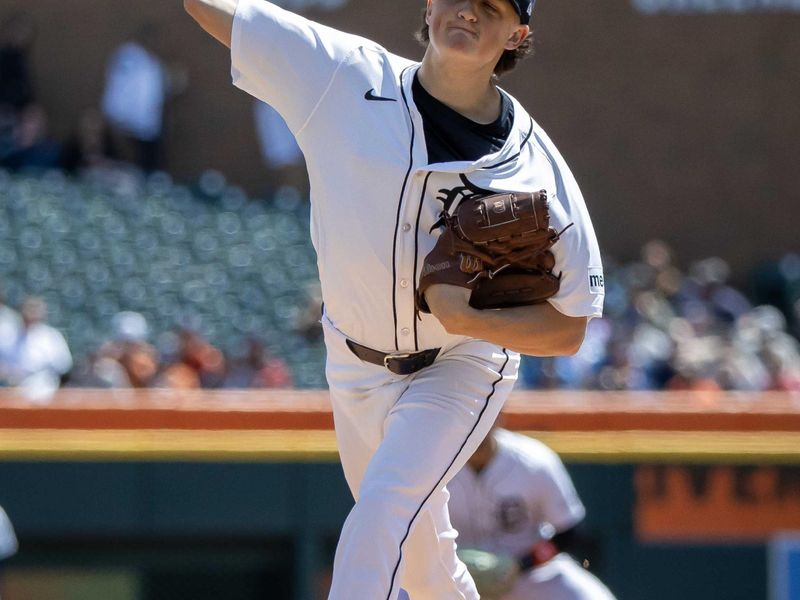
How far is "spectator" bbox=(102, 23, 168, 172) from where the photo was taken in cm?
1389

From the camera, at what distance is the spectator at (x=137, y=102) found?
1389 cm

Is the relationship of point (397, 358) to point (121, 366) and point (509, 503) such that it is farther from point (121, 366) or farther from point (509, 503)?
point (121, 366)

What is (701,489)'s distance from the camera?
7.16 m

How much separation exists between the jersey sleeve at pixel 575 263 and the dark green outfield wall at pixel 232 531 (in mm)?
3575

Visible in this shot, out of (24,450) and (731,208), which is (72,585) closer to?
(24,450)

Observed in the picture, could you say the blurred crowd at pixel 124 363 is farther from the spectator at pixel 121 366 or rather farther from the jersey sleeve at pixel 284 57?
the jersey sleeve at pixel 284 57

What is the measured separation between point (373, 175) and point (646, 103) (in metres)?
12.7

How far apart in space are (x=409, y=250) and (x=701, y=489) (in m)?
3.87

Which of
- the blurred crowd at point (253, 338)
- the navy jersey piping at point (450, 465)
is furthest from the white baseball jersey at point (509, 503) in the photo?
the blurred crowd at point (253, 338)

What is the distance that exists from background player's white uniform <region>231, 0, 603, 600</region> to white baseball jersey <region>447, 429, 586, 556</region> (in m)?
2.23

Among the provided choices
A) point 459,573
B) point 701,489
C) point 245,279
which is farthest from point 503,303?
point 245,279

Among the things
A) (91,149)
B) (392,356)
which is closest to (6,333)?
(91,149)

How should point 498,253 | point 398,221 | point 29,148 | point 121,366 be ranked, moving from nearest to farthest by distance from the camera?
point 498,253
point 398,221
point 121,366
point 29,148

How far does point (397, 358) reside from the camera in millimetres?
3748
